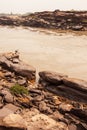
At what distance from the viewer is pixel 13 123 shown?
1110 cm

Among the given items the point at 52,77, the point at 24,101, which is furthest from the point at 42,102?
the point at 52,77

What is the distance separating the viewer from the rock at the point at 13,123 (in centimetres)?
1095

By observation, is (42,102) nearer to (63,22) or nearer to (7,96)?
(7,96)

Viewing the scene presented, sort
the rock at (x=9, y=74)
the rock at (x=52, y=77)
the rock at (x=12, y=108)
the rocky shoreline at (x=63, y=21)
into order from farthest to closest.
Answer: the rocky shoreline at (x=63, y=21), the rock at (x=9, y=74), the rock at (x=52, y=77), the rock at (x=12, y=108)

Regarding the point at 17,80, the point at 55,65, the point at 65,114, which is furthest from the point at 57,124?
the point at 55,65

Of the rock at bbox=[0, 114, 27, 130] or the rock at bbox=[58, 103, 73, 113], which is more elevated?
the rock at bbox=[0, 114, 27, 130]

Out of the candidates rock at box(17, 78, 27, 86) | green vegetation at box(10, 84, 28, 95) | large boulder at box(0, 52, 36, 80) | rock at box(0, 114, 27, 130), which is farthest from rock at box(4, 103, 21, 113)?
large boulder at box(0, 52, 36, 80)

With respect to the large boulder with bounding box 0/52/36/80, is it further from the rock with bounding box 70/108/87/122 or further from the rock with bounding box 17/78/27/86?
the rock with bounding box 70/108/87/122

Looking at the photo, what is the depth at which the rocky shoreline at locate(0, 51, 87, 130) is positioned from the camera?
39.4 feet

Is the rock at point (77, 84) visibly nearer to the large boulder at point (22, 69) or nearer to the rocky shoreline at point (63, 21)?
the large boulder at point (22, 69)

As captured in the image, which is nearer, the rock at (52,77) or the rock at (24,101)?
the rock at (24,101)

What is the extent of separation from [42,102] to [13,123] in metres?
3.78

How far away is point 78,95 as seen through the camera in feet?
49.6

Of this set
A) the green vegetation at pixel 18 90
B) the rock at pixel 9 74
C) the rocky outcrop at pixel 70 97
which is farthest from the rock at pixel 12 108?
the rock at pixel 9 74
